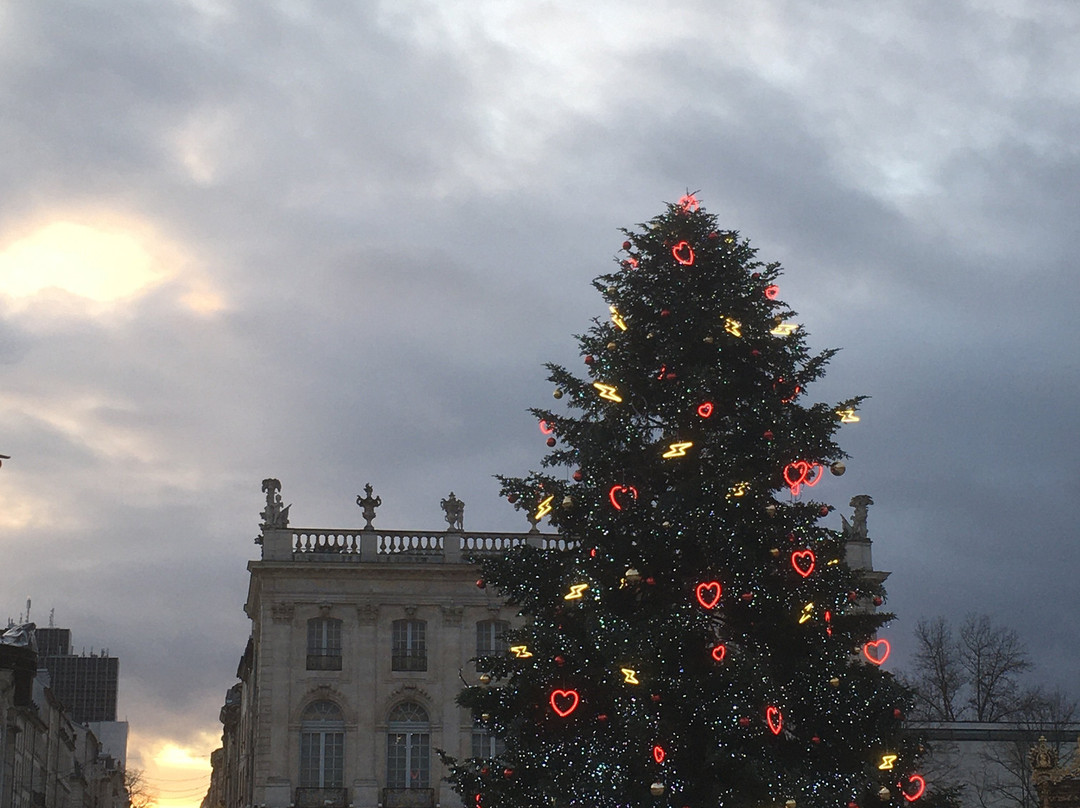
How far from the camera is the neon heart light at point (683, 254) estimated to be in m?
23.4

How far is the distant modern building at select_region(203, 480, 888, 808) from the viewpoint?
52531mm

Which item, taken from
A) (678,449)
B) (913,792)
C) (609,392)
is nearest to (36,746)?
(609,392)

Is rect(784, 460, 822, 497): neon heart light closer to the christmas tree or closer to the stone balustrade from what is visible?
the christmas tree

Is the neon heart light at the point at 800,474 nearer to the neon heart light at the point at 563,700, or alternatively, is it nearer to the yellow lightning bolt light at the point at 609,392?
the yellow lightning bolt light at the point at 609,392

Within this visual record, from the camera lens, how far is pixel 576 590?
71.5ft

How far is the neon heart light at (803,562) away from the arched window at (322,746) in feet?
114

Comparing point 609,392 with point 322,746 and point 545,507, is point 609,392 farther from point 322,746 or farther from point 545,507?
point 322,746

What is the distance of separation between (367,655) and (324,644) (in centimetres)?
167

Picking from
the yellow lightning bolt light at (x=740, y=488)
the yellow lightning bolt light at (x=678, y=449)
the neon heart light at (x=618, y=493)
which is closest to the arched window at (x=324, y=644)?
the neon heart light at (x=618, y=493)

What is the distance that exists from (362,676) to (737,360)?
111ft

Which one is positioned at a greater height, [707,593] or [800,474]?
[800,474]

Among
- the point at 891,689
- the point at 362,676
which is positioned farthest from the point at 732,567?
the point at 362,676

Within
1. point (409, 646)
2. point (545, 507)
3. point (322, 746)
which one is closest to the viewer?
point (545, 507)

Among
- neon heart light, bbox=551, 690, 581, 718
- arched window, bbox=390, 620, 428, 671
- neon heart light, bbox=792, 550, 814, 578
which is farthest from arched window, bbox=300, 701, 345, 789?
neon heart light, bbox=792, 550, 814, 578
